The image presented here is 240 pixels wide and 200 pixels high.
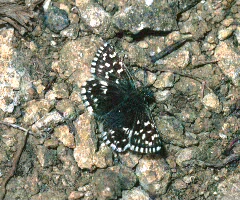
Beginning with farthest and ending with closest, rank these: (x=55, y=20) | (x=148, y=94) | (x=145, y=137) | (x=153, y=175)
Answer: (x=55, y=20), (x=148, y=94), (x=153, y=175), (x=145, y=137)

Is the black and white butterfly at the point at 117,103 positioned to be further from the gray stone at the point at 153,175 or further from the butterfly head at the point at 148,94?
the gray stone at the point at 153,175

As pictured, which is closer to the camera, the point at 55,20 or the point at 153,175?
the point at 153,175

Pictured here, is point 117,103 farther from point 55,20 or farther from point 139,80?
point 55,20

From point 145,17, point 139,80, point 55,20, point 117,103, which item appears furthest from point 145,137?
point 55,20

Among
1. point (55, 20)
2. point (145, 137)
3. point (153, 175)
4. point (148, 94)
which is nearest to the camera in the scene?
point (145, 137)

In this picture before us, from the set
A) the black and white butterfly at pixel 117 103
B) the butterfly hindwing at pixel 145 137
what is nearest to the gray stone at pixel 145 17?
the black and white butterfly at pixel 117 103

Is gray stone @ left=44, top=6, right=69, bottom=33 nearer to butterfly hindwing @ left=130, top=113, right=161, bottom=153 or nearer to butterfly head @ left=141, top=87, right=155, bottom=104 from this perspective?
butterfly head @ left=141, top=87, right=155, bottom=104

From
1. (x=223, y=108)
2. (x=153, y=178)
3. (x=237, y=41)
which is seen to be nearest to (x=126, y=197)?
(x=153, y=178)
